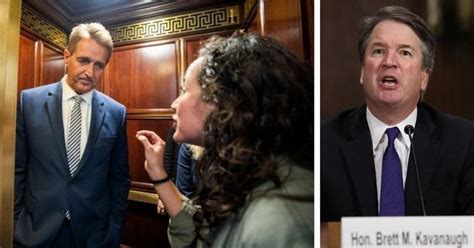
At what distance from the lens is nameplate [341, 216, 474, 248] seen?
1.30 metres

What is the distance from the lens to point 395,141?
1.34 metres

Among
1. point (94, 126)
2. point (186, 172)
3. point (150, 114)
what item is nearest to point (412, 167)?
point (186, 172)

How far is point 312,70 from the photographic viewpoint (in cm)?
133

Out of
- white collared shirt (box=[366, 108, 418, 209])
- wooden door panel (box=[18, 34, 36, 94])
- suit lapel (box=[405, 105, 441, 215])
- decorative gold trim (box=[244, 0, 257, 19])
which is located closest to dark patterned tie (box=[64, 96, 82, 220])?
wooden door panel (box=[18, 34, 36, 94])

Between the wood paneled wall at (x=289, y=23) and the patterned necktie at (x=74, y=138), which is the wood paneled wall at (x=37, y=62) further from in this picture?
the wood paneled wall at (x=289, y=23)

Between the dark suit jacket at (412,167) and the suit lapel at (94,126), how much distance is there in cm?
61

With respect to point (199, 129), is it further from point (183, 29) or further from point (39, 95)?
point (39, 95)

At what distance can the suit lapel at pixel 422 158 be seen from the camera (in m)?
1.31

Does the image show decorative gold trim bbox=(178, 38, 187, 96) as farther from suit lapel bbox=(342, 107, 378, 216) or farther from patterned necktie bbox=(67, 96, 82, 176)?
suit lapel bbox=(342, 107, 378, 216)

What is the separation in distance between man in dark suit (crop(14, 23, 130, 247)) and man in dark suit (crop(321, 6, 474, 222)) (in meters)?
0.59

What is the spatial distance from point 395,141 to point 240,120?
0.45m

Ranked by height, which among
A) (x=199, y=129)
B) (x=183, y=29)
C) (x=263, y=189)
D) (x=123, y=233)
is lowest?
(x=123, y=233)

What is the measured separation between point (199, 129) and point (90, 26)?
41 centimetres

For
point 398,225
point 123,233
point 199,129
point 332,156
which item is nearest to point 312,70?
point 332,156
